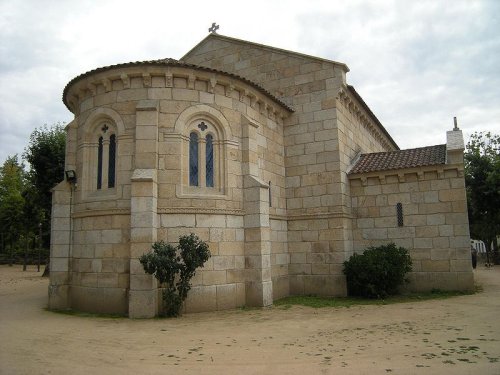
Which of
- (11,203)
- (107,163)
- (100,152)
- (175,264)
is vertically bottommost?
(175,264)

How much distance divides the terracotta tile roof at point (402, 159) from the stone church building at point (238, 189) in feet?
0.26

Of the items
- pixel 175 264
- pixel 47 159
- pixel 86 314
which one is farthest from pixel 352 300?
pixel 47 159

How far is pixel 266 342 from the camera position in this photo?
7801 mm

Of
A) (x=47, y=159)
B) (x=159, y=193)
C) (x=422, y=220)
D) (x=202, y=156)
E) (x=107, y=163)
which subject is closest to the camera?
(x=159, y=193)

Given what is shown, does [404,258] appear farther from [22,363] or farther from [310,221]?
[22,363]

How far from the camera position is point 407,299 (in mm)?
13211

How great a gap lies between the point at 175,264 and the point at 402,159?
10052 mm

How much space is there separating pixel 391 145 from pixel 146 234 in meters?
18.9

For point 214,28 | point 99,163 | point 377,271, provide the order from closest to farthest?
point 99,163
point 377,271
point 214,28

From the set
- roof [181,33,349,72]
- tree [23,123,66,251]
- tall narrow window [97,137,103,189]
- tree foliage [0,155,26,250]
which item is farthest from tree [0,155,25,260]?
tall narrow window [97,137,103,189]

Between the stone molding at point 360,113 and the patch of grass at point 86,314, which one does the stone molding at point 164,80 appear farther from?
the patch of grass at point 86,314

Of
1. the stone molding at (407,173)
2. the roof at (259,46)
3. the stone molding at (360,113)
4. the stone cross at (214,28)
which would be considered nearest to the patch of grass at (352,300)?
the stone molding at (407,173)

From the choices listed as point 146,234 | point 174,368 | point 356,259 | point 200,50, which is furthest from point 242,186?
point 200,50

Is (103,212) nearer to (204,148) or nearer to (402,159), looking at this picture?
(204,148)
